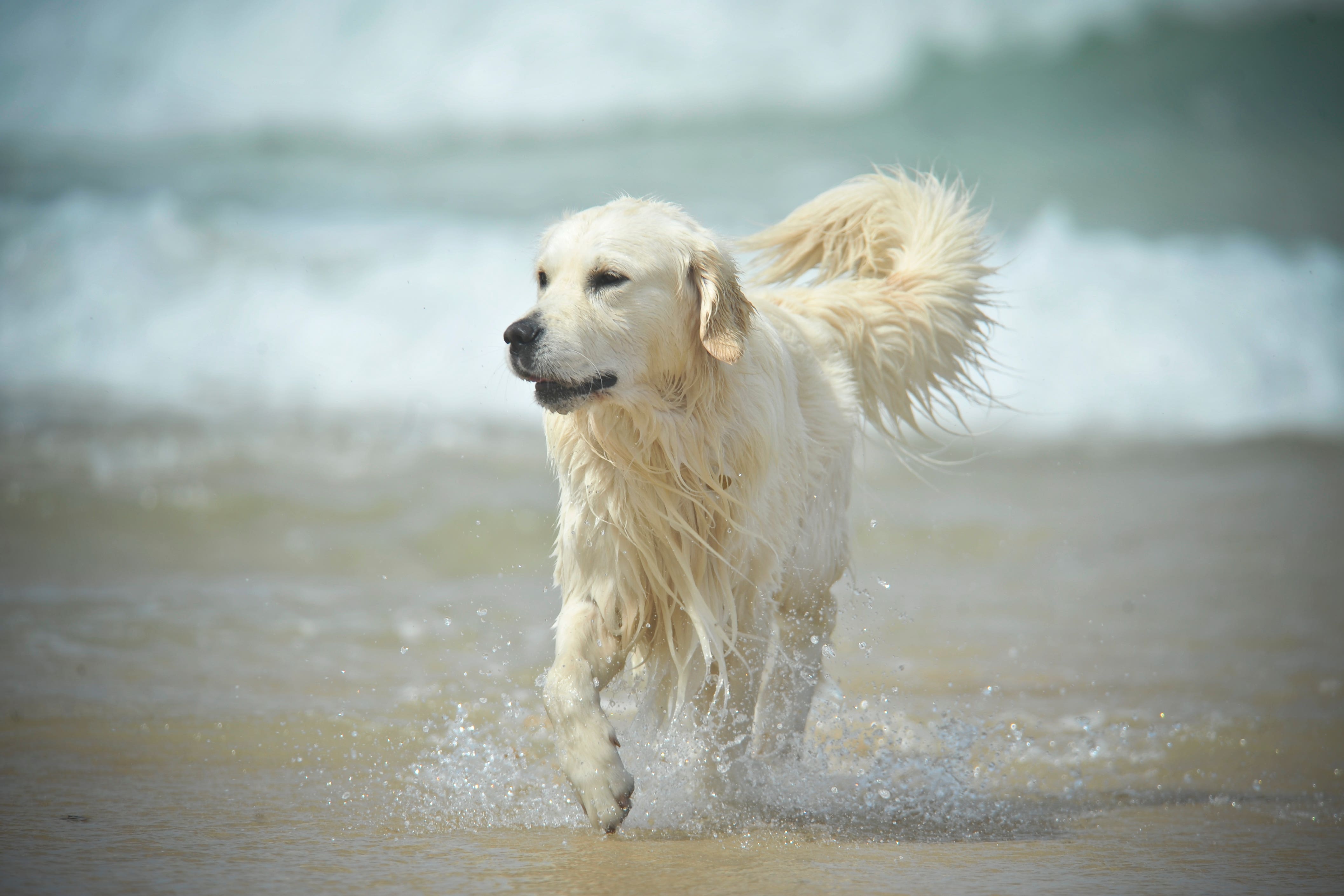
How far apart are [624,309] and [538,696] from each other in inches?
79.7

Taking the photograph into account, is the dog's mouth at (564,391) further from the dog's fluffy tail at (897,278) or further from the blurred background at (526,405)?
the dog's fluffy tail at (897,278)

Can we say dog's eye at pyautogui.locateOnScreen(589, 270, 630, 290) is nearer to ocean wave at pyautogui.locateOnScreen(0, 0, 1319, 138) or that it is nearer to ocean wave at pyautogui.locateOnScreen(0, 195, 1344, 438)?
ocean wave at pyautogui.locateOnScreen(0, 195, 1344, 438)

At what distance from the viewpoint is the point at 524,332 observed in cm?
266

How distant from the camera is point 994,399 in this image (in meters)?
4.34

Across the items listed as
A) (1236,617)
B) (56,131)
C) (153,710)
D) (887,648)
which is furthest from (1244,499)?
(56,131)

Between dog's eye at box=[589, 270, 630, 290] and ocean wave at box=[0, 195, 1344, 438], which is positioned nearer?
dog's eye at box=[589, 270, 630, 290]

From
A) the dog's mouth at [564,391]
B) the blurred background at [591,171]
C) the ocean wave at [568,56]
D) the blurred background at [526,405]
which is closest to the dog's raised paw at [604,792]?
the blurred background at [526,405]

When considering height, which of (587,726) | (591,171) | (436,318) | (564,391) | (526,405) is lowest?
(587,726)

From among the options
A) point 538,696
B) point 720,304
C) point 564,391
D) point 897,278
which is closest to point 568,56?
point 897,278

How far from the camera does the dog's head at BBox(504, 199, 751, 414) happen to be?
2701 millimetres

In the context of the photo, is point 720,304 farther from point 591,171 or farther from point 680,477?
point 591,171

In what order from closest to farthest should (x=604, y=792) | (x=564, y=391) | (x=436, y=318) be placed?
(x=604, y=792) < (x=564, y=391) < (x=436, y=318)

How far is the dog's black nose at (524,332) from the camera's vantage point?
2652 mm

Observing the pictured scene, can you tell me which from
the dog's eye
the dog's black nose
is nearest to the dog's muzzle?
the dog's black nose
